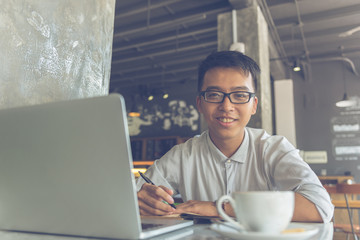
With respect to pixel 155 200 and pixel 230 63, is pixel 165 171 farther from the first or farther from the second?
pixel 230 63

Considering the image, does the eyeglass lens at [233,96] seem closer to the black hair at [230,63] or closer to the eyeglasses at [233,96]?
the eyeglasses at [233,96]

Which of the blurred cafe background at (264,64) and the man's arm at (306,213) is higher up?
the blurred cafe background at (264,64)

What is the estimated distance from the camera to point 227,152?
1.54 meters

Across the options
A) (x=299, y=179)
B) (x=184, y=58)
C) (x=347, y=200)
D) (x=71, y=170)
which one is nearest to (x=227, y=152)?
(x=299, y=179)

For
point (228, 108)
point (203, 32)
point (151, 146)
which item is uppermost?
point (203, 32)

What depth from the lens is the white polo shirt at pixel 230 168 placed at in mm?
1342

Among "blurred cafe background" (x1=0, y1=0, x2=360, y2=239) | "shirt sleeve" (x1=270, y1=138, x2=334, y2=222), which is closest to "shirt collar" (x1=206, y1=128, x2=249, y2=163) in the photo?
"shirt sleeve" (x1=270, y1=138, x2=334, y2=222)

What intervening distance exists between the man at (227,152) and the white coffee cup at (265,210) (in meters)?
0.65

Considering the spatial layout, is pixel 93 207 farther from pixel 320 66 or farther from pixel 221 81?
pixel 320 66

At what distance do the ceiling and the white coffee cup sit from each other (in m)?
4.33

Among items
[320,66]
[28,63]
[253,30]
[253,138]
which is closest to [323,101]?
[320,66]

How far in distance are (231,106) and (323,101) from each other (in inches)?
290

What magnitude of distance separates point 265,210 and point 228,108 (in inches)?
33.2

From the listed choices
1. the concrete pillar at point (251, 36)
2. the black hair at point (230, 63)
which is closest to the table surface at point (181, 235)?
the black hair at point (230, 63)
